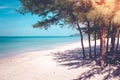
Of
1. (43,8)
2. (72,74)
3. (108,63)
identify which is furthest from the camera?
(43,8)

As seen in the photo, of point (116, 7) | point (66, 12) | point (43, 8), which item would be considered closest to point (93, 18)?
point (116, 7)

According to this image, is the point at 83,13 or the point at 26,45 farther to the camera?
the point at 26,45

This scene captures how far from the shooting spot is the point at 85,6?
12320 millimetres

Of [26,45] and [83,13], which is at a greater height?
[83,13]

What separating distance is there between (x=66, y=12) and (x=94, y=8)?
4467mm

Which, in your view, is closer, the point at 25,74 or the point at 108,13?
the point at 108,13

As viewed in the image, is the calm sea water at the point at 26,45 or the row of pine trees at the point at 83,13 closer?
the row of pine trees at the point at 83,13

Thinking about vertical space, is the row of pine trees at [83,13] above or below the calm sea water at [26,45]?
above

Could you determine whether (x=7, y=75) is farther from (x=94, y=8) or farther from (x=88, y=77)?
(x=94, y=8)

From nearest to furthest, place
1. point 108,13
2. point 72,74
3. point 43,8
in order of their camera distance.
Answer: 1. point 108,13
2. point 72,74
3. point 43,8

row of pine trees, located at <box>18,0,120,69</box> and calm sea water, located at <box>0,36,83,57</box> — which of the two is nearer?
row of pine trees, located at <box>18,0,120,69</box>

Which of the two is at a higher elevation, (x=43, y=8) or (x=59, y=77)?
(x=43, y=8)

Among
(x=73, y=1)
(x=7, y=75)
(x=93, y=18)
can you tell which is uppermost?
(x=73, y=1)

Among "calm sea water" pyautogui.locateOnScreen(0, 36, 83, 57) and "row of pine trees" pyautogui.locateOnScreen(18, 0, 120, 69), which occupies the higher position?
"row of pine trees" pyautogui.locateOnScreen(18, 0, 120, 69)
